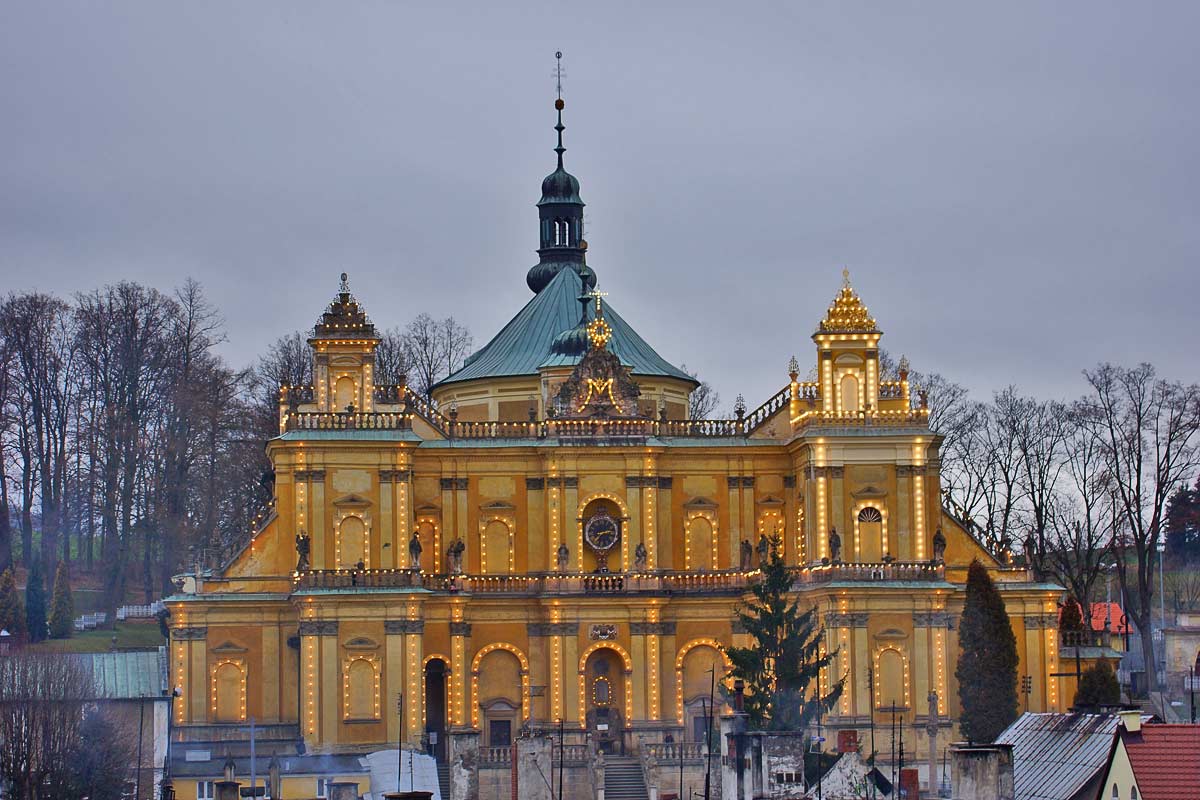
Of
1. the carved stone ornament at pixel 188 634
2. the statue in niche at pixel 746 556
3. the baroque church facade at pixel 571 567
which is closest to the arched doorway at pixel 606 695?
the baroque church facade at pixel 571 567

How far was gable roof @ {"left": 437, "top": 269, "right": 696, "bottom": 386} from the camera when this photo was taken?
9350 cm

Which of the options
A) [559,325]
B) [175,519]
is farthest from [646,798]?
[175,519]

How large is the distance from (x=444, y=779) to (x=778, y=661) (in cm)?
1027

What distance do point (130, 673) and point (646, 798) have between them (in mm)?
16083

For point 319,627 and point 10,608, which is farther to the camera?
point 10,608

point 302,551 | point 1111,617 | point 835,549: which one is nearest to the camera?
point 302,551

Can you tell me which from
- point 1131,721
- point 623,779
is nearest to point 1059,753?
point 1131,721

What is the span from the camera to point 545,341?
310 feet

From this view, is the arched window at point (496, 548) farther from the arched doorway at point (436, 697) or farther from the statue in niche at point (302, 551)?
the statue in niche at point (302, 551)

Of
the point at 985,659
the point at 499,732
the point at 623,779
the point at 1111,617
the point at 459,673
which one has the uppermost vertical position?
the point at 1111,617

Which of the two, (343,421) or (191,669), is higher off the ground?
(343,421)

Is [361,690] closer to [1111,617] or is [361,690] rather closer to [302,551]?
[302,551]

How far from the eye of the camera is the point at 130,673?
83.3m

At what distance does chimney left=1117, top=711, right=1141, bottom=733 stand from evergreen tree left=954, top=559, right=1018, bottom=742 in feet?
78.1
